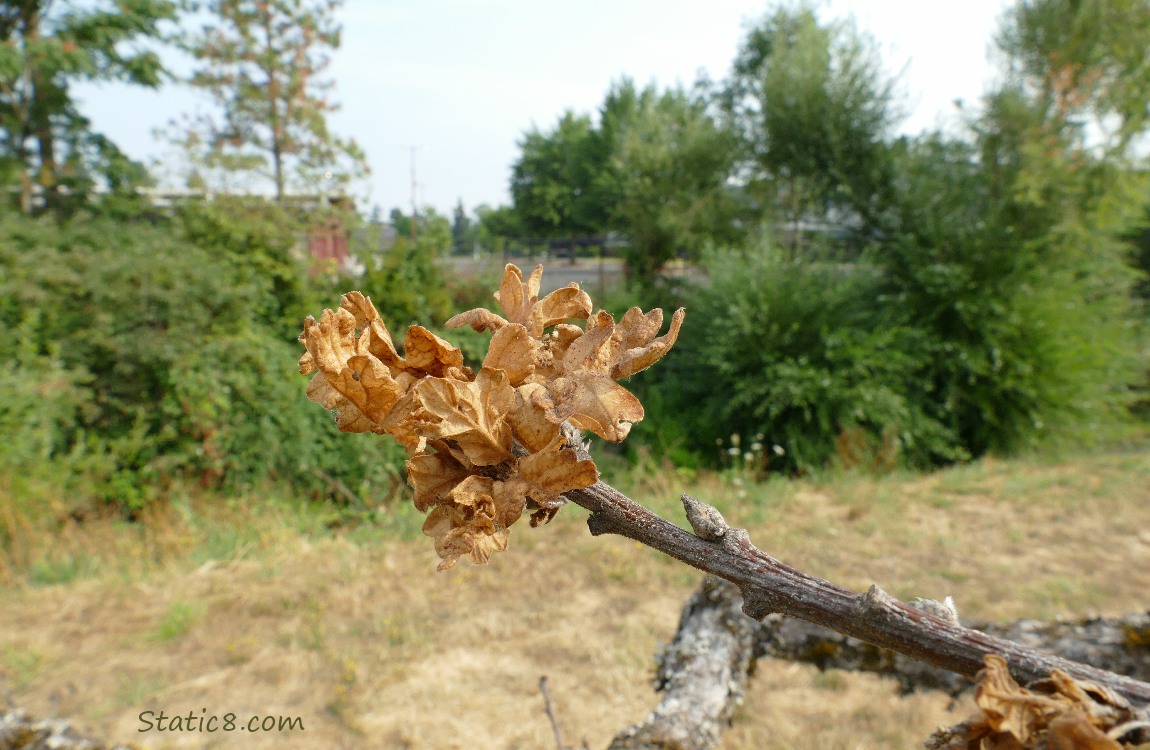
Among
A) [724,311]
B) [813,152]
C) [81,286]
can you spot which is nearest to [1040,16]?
[813,152]

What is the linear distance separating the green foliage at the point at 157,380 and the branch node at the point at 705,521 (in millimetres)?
7178

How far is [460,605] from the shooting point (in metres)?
4.52

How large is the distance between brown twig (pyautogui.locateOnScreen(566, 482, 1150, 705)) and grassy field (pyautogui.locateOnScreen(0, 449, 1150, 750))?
8.32 ft

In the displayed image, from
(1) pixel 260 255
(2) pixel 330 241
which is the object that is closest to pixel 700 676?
(1) pixel 260 255

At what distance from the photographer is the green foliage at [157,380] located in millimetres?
6973

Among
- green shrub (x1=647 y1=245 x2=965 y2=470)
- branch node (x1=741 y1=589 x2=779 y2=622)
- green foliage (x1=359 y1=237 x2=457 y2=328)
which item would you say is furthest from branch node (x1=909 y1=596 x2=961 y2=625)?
green shrub (x1=647 y1=245 x2=965 y2=470)

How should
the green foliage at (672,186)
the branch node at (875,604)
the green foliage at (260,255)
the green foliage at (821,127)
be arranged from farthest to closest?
the green foliage at (672,186)
the green foliage at (821,127)
the green foliage at (260,255)
the branch node at (875,604)

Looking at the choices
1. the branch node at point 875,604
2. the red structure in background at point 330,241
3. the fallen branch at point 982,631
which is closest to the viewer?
the branch node at point 875,604

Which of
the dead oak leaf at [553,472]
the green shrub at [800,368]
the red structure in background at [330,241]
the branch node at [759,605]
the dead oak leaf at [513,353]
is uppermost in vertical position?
the red structure in background at [330,241]

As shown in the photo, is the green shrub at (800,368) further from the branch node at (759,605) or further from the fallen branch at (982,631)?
the branch node at (759,605)

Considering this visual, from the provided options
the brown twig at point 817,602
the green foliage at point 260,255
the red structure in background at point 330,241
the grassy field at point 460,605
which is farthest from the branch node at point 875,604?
the red structure in background at point 330,241

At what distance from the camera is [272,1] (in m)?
10.9

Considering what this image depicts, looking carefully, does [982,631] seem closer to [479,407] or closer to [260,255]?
[479,407]

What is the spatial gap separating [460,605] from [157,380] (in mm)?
4904
